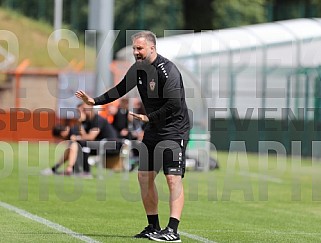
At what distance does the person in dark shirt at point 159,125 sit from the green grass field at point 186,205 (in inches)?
17.9

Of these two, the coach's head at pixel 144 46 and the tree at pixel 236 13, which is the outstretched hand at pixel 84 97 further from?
the tree at pixel 236 13

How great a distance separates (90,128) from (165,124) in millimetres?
11130

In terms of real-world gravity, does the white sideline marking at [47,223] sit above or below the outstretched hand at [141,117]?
below

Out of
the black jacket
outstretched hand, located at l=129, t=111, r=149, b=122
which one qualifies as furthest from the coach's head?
outstretched hand, located at l=129, t=111, r=149, b=122

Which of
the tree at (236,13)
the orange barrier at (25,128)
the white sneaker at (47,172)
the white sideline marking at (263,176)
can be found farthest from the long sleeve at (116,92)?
the tree at (236,13)

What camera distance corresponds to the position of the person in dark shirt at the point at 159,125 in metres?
10.7

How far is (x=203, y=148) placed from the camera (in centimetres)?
2455

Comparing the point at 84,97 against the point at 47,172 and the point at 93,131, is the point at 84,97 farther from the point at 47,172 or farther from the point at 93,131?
the point at 93,131

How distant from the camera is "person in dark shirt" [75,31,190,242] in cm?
1066

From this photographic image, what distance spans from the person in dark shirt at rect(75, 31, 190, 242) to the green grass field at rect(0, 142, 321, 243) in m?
0.45

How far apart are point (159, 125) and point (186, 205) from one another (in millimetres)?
4749

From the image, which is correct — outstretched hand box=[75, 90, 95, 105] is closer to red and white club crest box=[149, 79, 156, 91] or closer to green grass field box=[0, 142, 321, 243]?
red and white club crest box=[149, 79, 156, 91]

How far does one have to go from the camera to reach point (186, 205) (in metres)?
15.4

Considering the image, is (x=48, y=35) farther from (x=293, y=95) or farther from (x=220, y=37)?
(x=293, y=95)
